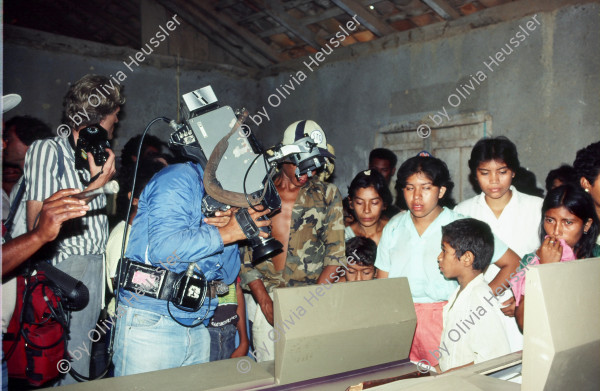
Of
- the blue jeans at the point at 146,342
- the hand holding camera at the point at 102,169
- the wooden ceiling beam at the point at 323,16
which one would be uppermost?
the wooden ceiling beam at the point at 323,16

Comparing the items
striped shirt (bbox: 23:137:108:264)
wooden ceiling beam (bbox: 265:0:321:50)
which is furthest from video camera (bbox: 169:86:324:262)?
wooden ceiling beam (bbox: 265:0:321:50)

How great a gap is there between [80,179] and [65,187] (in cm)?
12

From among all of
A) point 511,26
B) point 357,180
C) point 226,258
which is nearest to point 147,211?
point 226,258

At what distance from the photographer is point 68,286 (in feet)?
6.49

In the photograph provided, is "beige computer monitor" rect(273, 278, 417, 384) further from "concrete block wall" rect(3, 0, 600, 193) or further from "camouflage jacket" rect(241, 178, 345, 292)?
"concrete block wall" rect(3, 0, 600, 193)

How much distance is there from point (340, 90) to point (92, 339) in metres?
4.67

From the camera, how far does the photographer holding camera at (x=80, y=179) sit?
2012 mm

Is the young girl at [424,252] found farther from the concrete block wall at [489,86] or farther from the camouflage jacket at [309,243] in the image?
the concrete block wall at [489,86]

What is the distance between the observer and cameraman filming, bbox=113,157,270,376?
163cm

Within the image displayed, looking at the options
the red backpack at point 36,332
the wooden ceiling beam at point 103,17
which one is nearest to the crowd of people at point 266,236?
the red backpack at point 36,332

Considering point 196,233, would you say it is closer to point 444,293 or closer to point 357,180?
point 444,293

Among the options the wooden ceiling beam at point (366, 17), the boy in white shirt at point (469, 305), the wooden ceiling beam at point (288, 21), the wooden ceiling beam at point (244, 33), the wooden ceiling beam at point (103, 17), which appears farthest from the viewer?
the wooden ceiling beam at point (103, 17)

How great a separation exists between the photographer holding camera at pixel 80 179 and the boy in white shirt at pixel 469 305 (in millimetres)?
1704

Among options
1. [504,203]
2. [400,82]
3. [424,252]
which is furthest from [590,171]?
[400,82]
